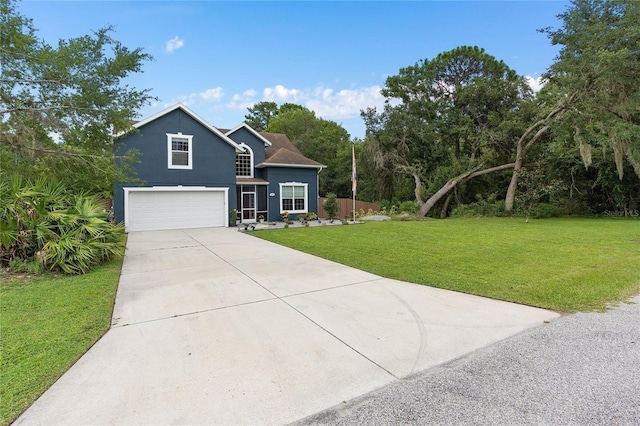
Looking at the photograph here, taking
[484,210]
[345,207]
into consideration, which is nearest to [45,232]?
[345,207]

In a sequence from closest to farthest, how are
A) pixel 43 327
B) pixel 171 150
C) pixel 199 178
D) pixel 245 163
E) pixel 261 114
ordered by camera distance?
1. pixel 43 327
2. pixel 171 150
3. pixel 199 178
4. pixel 245 163
5. pixel 261 114

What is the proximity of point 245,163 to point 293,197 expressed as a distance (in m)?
3.48

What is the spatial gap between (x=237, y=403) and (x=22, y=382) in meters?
1.85

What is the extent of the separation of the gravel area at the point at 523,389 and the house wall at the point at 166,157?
1396 cm

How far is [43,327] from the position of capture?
3746mm

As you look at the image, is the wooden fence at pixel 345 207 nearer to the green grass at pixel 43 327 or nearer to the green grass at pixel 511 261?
the green grass at pixel 511 261

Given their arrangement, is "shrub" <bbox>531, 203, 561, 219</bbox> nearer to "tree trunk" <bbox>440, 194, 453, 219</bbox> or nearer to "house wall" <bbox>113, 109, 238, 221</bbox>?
"tree trunk" <bbox>440, 194, 453, 219</bbox>

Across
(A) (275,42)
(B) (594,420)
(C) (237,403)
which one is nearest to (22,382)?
(C) (237,403)

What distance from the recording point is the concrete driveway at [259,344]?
2.35m

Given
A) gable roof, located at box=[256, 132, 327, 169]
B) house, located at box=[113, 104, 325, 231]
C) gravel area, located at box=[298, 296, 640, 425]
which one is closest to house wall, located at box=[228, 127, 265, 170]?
house, located at box=[113, 104, 325, 231]

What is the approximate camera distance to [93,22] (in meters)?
8.64

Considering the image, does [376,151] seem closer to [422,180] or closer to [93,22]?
[422,180]

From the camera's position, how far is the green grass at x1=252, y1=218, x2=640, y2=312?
4.87 meters

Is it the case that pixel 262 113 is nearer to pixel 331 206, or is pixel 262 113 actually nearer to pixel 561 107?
pixel 331 206
